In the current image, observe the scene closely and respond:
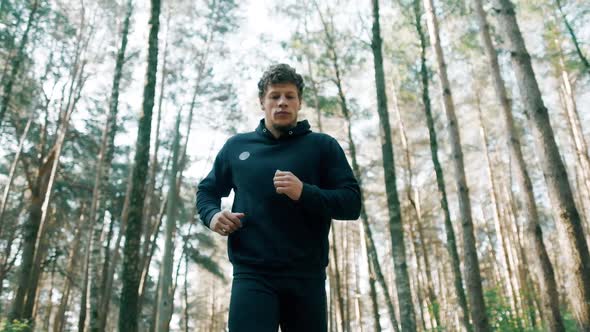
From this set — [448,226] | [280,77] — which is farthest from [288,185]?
[448,226]

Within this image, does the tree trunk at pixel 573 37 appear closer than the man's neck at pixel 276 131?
No

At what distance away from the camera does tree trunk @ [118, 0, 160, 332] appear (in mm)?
6420

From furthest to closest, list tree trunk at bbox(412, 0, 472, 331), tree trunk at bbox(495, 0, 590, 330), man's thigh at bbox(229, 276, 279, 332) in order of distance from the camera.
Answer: tree trunk at bbox(412, 0, 472, 331) < tree trunk at bbox(495, 0, 590, 330) < man's thigh at bbox(229, 276, 279, 332)

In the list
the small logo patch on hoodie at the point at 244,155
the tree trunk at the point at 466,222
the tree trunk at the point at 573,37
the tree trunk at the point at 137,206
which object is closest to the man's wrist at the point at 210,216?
the small logo patch on hoodie at the point at 244,155

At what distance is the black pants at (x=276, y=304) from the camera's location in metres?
1.47

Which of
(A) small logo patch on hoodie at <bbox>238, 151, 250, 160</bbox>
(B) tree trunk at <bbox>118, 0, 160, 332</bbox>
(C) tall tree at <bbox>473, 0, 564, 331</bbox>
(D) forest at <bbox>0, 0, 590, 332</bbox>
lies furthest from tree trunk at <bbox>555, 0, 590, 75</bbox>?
(A) small logo patch on hoodie at <bbox>238, 151, 250, 160</bbox>

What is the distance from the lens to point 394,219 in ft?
23.7

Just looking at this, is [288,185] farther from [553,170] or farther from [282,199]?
[553,170]

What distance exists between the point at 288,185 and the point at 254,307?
0.43m

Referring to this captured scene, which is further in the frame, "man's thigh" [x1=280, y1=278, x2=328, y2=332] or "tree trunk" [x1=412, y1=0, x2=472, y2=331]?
"tree trunk" [x1=412, y1=0, x2=472, y2=331]

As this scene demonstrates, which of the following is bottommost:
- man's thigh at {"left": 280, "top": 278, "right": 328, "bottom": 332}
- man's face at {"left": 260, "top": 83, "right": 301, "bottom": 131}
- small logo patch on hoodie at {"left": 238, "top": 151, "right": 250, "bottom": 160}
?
man's thigh at {"left": 280, "top": 278, "right": 328, "bottom": 332}

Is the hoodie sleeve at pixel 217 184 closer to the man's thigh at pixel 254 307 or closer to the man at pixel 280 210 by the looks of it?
the man at pixel 280 210

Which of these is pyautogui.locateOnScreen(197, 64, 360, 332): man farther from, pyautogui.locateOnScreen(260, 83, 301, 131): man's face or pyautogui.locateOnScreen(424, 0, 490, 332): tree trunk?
pyautogui.locateOnScreen(424, 0, 490, 332): tree trunk

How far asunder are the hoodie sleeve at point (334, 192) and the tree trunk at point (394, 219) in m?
5.63
